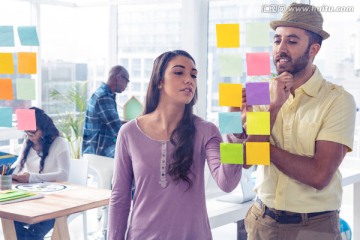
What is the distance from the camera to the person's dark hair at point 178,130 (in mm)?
1653

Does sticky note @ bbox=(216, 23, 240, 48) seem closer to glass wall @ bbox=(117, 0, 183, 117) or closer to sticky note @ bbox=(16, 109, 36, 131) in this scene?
sticky note @ bbox=(16, 109, 36, 131)

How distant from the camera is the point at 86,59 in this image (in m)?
6.20

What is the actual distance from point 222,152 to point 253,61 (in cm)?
29

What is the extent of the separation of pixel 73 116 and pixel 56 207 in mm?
3173

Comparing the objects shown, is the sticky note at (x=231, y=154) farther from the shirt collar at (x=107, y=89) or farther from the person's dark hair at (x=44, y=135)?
the shirt collar at (x=107, y=89)

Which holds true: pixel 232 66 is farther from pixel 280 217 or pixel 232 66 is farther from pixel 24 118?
pixel 24 118

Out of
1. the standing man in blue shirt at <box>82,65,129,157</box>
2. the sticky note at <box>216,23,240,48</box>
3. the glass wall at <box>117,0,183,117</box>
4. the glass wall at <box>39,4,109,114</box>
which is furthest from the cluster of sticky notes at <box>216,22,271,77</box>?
the glass wall at <box>117,0,183,117</box>

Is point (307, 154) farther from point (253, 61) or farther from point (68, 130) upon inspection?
point (68, 130)

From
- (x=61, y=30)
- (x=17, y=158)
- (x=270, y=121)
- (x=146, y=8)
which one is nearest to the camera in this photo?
(x=270, y=121)

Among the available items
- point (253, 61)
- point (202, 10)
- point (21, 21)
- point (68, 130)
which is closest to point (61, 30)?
point (21, 21)

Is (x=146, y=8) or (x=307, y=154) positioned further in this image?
(x=146, y=8)

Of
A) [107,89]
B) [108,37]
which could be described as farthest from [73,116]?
[107,89]

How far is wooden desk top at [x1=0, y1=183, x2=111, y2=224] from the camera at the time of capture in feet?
8.17

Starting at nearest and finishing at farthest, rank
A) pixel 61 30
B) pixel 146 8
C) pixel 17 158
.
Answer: pixel 17 158
pixel 61 30
pixel 146 8
